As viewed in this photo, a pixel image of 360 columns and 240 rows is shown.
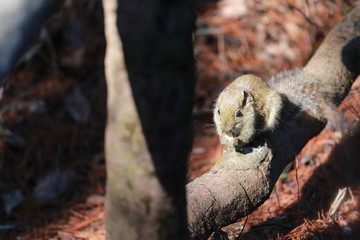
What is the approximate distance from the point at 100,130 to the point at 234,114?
1.95 m

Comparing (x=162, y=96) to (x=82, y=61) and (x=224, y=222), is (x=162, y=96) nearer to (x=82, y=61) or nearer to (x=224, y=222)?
(x=224, y=222)

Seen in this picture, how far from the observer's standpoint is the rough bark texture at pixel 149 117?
1201 millimetres

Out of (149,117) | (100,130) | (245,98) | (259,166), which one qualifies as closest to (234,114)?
(245,98)

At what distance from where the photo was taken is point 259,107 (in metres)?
2.55

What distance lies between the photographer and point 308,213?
2.57m

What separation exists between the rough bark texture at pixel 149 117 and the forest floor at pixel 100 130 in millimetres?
756

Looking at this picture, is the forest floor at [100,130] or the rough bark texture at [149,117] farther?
the forest floor at [100,130]

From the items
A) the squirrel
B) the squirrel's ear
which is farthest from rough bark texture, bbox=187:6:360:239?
the squirrel's ear

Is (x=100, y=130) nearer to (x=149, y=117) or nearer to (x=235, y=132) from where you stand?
(x=235, y=132)

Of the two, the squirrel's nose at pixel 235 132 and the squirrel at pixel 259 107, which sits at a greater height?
the squirrel at pixel 259 107

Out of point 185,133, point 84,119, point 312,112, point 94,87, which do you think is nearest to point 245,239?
point 312,112

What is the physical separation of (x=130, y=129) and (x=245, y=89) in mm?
1378

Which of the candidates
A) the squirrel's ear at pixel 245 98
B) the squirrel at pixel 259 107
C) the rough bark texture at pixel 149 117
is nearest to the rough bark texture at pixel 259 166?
the squirrel at pixel 259 107

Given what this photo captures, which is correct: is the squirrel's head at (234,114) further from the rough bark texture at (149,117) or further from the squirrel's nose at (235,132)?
the rough bark texture at (149,117)
